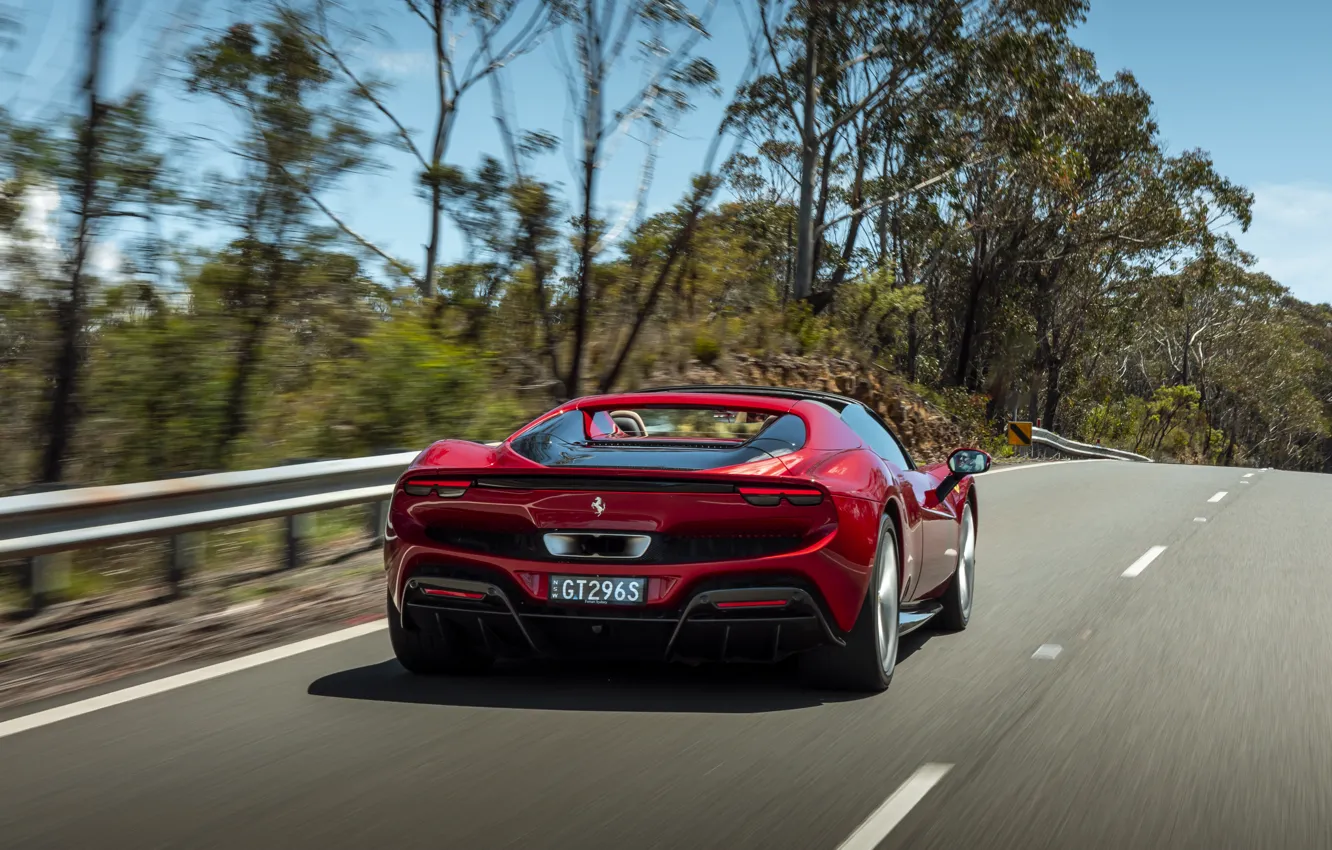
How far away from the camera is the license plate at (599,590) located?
4977 millimetres

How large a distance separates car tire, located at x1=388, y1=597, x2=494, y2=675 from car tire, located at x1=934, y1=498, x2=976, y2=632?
265cm

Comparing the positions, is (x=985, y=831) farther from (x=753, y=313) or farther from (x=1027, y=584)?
(x=753, y=313)

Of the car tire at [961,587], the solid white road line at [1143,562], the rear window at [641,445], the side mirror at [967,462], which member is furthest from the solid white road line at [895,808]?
the solid white road line at [1143,562]

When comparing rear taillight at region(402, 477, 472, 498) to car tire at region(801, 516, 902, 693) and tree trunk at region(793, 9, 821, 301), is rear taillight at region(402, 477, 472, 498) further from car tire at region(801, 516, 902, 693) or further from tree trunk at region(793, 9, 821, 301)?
tree trunk at region(793, 9, 821, 301)

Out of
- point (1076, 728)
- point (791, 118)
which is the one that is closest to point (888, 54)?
point (791, 118)

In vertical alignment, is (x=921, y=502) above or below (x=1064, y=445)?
above

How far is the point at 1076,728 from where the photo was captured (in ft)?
17.0

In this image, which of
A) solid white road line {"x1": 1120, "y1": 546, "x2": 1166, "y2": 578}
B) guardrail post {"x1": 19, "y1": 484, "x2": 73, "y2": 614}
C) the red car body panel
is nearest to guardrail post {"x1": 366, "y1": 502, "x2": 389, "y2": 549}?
guardrail post {"x1": 19, "y1": 484, "x2": 73, "y2": 614}

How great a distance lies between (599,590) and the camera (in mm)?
5000

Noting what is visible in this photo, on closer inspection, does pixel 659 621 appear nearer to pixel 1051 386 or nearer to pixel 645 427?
pixel 645 427

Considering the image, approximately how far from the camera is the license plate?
498 centimetres

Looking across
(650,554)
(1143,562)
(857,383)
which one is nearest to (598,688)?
(650,554)

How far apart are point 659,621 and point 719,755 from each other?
0.57 m

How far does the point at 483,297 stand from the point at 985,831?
12963 millimetres
